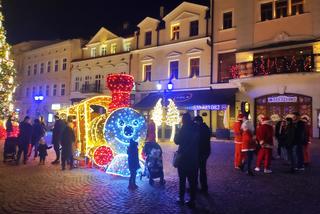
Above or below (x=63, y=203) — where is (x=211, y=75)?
above

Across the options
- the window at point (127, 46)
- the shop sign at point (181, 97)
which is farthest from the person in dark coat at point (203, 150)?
the window at point (127, 46)

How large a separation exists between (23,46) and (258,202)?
49.0 metres

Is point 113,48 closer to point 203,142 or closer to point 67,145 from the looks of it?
point 67,145

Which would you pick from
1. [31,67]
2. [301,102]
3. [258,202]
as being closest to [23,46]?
[31,67]

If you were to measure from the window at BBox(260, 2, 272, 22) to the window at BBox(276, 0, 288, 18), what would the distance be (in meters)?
0.54

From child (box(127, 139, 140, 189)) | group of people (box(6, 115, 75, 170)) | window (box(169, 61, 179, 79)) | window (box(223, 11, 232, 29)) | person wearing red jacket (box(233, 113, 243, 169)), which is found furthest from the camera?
window (box(169, 61, 179, 79))

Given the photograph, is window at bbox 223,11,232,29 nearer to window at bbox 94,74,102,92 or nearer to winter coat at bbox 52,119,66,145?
window at bbox 94,74,102,92

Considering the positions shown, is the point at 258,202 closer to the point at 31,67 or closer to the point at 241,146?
the point at 241,146

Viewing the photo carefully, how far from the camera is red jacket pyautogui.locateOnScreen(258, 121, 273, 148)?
10914 millimetres

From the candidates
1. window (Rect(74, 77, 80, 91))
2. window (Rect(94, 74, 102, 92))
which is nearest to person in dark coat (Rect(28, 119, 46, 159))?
window (Rect(94, 74, 102, 92))

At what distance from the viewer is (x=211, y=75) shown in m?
27.2

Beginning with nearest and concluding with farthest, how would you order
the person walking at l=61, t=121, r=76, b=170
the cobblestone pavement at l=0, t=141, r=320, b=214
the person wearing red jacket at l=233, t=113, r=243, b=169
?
the cobblestone pavement at l=0, t=141, r=320, b=214
the person wearing red jacket at l=233, t=113, r=243, b=169
the person walking at l=61, t=121, r=76, b=170

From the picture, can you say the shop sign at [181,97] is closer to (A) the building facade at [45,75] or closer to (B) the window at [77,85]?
(B) the window at [77,85]

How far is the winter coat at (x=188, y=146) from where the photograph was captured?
7.00 metres
